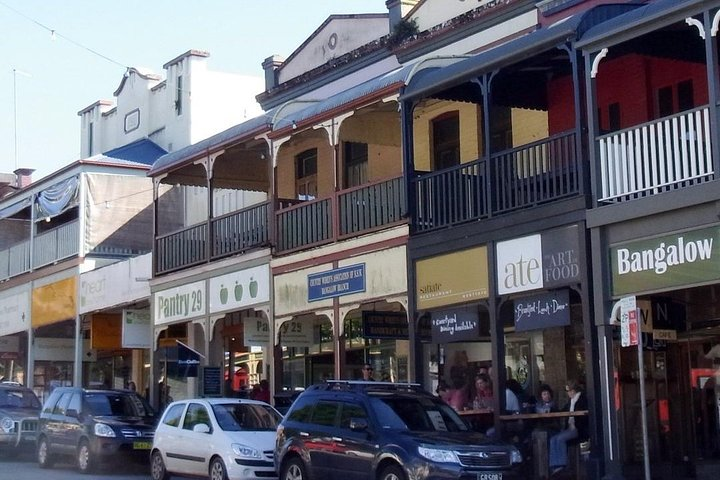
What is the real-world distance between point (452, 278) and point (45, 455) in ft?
32.0

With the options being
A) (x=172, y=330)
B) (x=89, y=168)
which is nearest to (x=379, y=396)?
(x=172, y=330)

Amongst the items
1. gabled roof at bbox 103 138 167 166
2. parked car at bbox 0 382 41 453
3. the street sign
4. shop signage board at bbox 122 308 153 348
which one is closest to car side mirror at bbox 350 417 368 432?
the street sign

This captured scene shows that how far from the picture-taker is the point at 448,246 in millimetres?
19625

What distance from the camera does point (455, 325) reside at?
63.6 feet

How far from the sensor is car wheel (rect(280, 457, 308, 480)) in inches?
657

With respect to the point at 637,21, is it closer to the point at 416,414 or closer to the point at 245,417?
the point at 416,414

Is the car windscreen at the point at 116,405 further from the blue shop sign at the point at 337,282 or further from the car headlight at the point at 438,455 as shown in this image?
the car headlight at the point at 438,455

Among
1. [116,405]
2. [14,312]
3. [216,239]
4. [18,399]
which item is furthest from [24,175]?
[116,405]

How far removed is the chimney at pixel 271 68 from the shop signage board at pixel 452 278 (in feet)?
38.3

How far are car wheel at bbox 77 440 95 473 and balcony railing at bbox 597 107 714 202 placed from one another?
11053 mm

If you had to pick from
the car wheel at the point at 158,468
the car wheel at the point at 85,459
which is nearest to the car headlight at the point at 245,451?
the car wheel at the point at 158,468

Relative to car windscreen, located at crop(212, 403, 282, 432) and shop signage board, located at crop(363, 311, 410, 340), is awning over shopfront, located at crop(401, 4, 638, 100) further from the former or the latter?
car windscreen, located at crop(212, 403, 282, 432)

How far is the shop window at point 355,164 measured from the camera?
26391mm

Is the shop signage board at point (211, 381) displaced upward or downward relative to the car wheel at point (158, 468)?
upward
